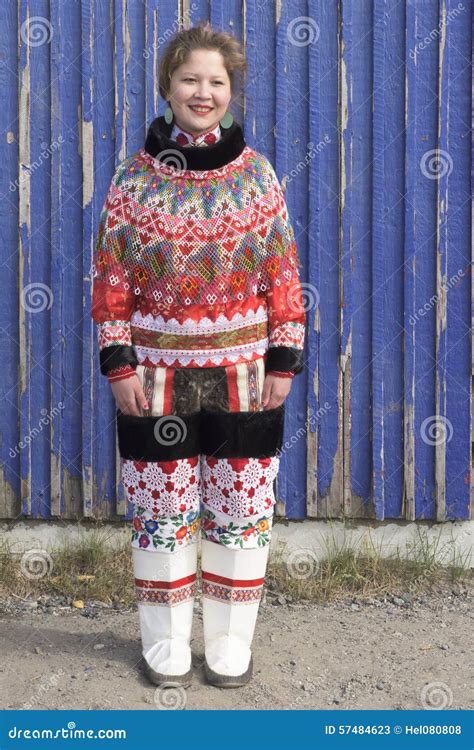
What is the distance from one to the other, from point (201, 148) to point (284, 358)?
2.44 ft

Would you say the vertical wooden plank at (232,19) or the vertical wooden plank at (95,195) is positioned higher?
the vertical wooden plank at (232,19)

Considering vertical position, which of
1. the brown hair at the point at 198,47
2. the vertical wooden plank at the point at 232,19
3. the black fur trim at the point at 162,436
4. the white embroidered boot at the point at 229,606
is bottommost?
the white embroidered boot at the point at 229,606

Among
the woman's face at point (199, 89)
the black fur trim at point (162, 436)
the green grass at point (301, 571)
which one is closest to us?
the woman's face at point (199, 89)

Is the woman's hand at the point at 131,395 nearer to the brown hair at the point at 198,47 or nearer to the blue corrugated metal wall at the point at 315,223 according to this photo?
the brown hair at the point at 198,47

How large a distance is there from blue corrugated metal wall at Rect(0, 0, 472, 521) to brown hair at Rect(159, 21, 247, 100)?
113 cm

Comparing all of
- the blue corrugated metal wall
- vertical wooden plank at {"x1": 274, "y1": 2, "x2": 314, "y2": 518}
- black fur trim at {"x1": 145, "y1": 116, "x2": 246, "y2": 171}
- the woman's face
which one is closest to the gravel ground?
the blue corrugated metal wall

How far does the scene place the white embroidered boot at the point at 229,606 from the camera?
3.33 meters

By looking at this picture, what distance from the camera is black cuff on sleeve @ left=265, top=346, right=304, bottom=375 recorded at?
10.6ft

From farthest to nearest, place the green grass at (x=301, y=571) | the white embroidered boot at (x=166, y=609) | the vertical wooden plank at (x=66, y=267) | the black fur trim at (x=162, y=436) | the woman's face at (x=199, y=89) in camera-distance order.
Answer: the vertical wooden plank at (x=66, y=267)
the green grass at (x=301, y=571)
the white embroidered boot at (x=166, y=609)
the black fur trim at (x=162, y=436)
the woman's face at (x=199, y=89)

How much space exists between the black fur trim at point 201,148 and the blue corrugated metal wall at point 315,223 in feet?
4.02

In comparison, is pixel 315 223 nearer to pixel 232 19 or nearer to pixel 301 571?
pixel 232 19

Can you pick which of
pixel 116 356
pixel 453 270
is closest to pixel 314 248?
pixel 453 270

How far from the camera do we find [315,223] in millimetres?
4398

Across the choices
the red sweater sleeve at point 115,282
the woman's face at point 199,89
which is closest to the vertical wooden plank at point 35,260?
the red sweater sleeve at point 115,282
